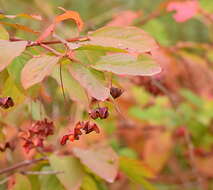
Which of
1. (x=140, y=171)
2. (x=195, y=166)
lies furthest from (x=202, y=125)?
(x=140, y=171)

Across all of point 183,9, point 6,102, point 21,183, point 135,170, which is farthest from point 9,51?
point 183,9

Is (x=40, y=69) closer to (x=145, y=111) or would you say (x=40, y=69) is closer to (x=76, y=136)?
(x=76, y=136)

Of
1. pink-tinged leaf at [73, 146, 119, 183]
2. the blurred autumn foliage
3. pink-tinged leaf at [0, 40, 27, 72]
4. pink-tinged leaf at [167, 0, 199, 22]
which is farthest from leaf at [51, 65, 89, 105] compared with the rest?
pink-tinged leaf at [167, 0, 199, 22]

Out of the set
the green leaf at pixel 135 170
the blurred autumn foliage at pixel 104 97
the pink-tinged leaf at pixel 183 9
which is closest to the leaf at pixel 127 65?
the blurred autumn foliage at pixel 104 97

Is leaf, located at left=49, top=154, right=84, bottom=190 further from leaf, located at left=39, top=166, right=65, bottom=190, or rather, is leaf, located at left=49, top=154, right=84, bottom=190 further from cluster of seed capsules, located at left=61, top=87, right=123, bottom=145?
cluster of seed capsules, located at left=61, top=87, right=123, bottom=145

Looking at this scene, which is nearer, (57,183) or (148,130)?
(57,183)

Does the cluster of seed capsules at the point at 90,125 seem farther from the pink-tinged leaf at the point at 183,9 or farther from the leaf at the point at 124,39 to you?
the pink-tinged leaf at the point at 183,9
